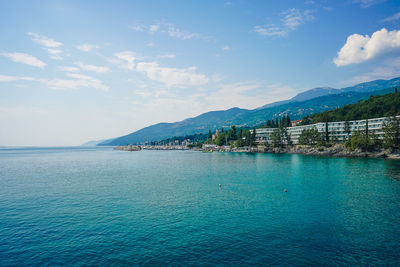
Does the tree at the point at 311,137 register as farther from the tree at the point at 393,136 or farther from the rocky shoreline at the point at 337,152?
the tree at the point at 393,136

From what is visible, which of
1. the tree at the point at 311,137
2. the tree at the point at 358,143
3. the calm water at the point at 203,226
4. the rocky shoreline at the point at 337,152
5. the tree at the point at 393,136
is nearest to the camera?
the calm water at the point at 203,226

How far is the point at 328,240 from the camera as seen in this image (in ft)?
61.8

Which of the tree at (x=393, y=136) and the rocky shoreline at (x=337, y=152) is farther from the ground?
the tree at (x=393, y=136)

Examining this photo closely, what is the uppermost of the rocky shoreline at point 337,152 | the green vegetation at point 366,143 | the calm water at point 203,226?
the green vegetation at point 366,143

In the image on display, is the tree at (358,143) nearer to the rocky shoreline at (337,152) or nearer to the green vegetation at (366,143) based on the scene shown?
the green vegetation at (366,143)

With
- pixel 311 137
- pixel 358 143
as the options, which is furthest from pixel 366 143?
pixel 311 137

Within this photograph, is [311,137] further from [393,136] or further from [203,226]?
[203,226]

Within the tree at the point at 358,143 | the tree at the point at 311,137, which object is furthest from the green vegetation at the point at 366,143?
the tree at the point at 311,137

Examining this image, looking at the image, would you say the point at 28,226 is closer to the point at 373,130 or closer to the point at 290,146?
the point at 373,130

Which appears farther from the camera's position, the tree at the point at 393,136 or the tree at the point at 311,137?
the tree at the point at 311,137

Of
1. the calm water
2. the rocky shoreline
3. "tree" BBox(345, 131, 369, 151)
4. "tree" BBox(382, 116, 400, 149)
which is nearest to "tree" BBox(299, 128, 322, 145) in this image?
the rocky shoreline

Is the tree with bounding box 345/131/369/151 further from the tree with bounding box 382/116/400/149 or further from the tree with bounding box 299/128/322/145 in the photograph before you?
the tree with bounding box 299/128/322/145

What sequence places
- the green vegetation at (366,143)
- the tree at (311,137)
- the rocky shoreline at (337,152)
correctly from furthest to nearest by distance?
the tree at (311,137)
the green vegetation at (366,143)
the rocky shoreline at (337,152)

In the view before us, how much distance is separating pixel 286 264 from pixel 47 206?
29.6m
